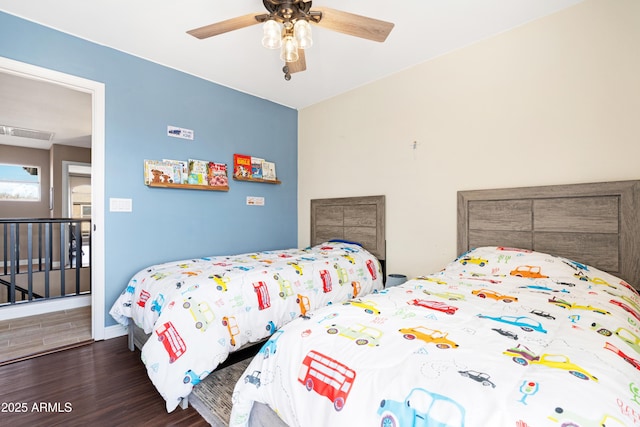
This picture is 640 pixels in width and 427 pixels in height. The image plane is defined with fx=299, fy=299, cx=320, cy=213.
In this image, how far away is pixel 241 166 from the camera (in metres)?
3.40

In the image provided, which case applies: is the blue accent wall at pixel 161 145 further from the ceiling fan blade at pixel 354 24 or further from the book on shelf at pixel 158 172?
the ceiling fan blade at pixel 354 24

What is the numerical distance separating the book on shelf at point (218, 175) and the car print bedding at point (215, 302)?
0.86 m

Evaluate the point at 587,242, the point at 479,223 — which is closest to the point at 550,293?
the point at 587,242

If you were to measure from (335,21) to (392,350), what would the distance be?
5.56ft

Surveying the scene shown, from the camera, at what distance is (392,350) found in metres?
0.96

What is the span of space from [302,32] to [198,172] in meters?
1.88

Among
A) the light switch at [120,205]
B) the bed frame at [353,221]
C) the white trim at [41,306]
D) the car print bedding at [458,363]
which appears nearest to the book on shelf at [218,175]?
the light switch at [120,205]

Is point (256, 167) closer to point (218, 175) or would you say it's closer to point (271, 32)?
Answer: point (218, 175)

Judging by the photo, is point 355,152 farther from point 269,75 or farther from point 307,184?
point 269,75

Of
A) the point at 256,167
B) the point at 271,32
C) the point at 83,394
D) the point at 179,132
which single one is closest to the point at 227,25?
the point at 271,32

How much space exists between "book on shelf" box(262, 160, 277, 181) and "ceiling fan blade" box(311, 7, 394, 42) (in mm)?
2085

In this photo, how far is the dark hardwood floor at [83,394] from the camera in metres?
1.55

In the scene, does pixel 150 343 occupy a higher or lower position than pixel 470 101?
lower

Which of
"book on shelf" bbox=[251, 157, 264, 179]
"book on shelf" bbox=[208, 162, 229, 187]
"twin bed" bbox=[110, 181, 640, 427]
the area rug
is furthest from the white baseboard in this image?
"twin bed" bbox=[110, 181, 640, 427]
